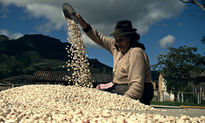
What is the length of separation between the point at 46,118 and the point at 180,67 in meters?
27.6

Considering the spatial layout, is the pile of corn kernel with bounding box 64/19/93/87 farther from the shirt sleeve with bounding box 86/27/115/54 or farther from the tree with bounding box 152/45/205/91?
the tree with bounding box 152/45/205/91

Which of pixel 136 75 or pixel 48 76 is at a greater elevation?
pixel 48 76

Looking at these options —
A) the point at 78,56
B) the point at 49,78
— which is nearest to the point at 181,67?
the point at 49,78

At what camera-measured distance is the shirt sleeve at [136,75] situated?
2.96 m

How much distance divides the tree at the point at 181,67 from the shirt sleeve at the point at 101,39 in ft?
80.4

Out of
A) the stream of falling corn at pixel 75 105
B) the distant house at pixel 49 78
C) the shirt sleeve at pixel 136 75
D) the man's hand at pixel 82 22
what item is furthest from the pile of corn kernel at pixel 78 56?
the distant house at pixel 49 78

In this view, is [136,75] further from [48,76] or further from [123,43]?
[48,76]

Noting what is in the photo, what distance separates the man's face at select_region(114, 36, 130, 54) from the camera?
3297 millimetres

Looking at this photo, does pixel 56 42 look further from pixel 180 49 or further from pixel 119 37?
pixel 119 37

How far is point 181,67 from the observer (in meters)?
27.0

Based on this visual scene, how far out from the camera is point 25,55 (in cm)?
10750

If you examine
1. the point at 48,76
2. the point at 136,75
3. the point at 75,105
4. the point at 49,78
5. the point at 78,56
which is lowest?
the point at 75,105

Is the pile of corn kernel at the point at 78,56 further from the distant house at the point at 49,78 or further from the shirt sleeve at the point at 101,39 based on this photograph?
the distant house at the point at 49,78

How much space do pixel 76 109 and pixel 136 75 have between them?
1.23 metres
